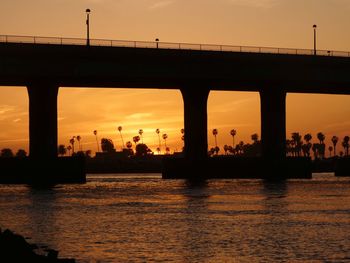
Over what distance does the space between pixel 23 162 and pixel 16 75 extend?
15.5m

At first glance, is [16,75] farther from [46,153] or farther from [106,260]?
[106,260]

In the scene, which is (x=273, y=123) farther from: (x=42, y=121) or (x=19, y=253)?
(x=19, y=253)

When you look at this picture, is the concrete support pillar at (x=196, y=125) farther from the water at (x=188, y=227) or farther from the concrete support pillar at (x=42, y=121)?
the water at (x=188, y=227)

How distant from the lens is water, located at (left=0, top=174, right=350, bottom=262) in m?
42.0

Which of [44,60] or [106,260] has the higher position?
[44,60]

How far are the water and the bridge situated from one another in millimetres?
26285

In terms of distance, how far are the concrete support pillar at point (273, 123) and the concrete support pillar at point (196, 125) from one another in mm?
9108

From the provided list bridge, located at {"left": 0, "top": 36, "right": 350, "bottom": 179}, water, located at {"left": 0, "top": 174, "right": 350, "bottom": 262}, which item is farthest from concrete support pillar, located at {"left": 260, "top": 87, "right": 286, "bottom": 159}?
water, located at {"left": 0, "top": 174, "right": 350, "bottom": 262}

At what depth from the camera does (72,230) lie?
2105 inches

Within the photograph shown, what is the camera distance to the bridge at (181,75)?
109312mm

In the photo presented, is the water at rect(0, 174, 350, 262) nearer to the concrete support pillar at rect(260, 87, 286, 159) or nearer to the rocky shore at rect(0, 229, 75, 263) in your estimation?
the rocky shore at rect(0, 229, 75, 263)

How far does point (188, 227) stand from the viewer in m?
54.8

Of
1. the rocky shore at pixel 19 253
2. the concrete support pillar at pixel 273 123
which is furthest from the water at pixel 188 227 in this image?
the concrete support pillar at pixel 273 123

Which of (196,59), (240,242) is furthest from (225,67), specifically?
(240,242)
